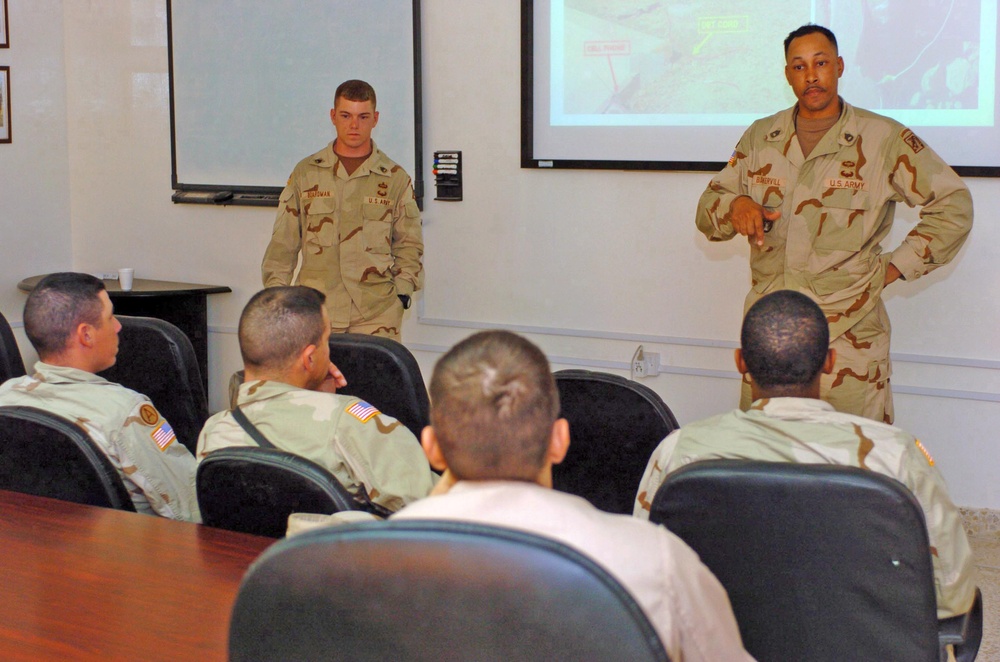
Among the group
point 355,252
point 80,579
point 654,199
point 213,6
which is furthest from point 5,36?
point 80,579

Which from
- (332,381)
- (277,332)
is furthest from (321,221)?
(277,332)

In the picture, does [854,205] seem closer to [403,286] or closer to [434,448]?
[403,286]

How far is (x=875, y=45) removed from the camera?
3.72 metres

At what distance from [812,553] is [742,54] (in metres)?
2.94

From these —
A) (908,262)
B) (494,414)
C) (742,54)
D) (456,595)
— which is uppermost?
(742,54)

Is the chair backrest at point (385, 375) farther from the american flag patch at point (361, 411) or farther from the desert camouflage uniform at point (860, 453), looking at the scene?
the desert camouflage uniform at point (860, 453)

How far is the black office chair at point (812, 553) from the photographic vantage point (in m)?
1.33

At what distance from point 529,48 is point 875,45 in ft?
4.47

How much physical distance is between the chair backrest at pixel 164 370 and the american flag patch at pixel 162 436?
45 centimetres

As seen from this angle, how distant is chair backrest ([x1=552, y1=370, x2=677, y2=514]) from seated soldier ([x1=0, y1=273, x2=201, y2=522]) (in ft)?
2.46

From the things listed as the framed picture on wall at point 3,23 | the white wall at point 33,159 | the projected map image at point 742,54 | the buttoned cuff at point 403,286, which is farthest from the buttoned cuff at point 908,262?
the framed picture on wall at point 3,23

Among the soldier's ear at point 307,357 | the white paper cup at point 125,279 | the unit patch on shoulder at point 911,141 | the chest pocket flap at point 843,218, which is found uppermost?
the unit patch on shoulder at point 911,141

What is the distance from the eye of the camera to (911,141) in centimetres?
302

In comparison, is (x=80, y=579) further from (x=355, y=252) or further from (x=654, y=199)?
(x=654, y=199)
